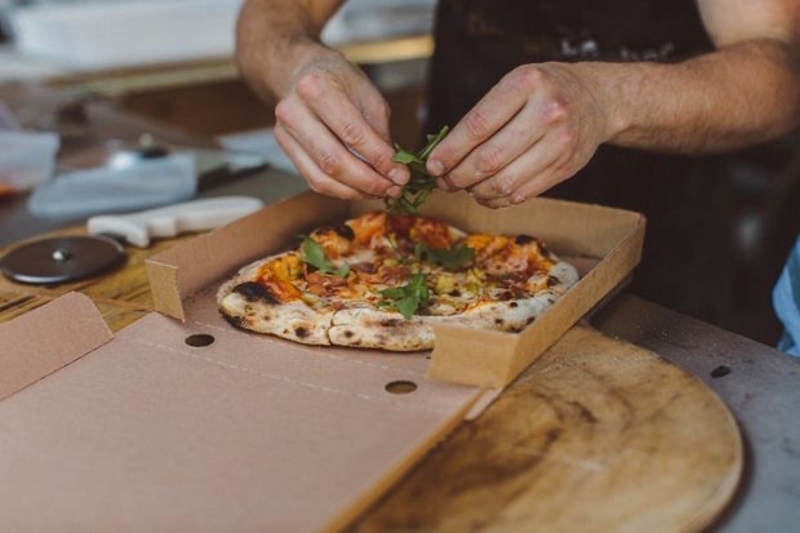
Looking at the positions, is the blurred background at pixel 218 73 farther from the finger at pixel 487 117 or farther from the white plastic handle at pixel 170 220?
the finger at pixel 487 117

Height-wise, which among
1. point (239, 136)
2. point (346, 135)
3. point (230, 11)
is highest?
point (346, 135)

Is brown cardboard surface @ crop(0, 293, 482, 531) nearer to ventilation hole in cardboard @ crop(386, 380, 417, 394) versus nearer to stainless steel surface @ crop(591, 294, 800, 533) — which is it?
ventilation hole in cardboard @ crop(386, 380, 417, 394)

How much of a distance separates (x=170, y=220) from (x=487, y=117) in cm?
84

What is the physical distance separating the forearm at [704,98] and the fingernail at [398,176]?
0.32 metres

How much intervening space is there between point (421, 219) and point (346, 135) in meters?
0.35

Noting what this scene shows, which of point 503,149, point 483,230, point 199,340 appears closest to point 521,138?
point 503,149

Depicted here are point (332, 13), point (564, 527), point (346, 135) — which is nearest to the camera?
point (564, 527)

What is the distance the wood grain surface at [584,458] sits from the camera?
1034 millimetres

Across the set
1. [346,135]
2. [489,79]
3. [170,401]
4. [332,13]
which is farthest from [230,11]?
[170,401]

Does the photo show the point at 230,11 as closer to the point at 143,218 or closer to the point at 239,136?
the point at 239,136

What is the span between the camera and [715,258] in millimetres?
2547

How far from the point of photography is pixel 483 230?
1880 mm

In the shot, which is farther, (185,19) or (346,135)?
(185,19)

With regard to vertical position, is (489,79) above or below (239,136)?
above
